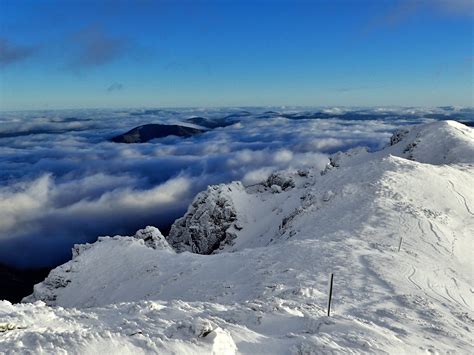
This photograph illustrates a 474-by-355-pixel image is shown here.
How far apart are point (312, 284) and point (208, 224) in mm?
55451

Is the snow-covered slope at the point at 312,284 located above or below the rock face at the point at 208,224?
above

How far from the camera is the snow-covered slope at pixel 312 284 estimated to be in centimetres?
1204

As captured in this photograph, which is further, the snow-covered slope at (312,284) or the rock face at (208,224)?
the rock face at (208,224)

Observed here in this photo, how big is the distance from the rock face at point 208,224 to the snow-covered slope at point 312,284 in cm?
1017

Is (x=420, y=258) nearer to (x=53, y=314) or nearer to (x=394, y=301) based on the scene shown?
(x=394, y=301)

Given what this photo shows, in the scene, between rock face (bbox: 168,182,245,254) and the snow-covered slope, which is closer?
the snow-covered slope

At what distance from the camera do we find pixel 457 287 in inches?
910

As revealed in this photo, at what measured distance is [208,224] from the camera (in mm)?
76625

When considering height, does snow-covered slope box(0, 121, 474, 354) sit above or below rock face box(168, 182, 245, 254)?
above

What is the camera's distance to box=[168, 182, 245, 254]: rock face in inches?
2918

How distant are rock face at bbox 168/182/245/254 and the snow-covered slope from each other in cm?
1017

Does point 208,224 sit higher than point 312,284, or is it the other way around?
point 312,284

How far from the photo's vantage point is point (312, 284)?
72.8 ft

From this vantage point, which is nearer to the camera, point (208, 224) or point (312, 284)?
point (312, 284)
